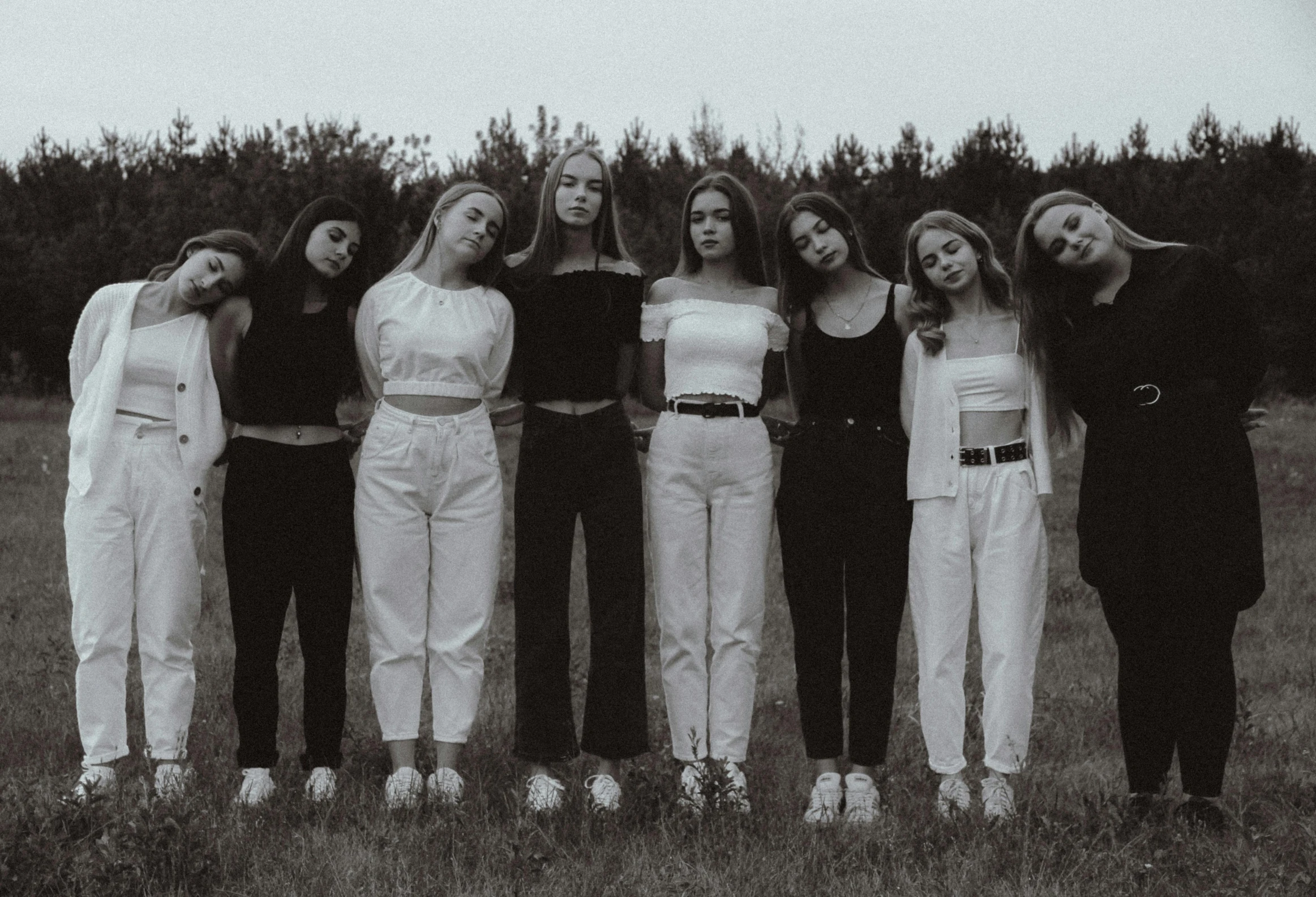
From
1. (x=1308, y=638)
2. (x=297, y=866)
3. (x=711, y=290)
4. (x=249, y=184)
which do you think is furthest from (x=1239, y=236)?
(x=297, y=866)

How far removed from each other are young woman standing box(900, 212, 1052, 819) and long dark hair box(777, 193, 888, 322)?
43 cm

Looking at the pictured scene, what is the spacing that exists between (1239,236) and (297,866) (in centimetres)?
3316

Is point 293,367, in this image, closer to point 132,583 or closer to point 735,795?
point 132,583

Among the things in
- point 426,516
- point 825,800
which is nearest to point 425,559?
point 426,516

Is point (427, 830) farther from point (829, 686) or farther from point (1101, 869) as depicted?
point (1101, 869)

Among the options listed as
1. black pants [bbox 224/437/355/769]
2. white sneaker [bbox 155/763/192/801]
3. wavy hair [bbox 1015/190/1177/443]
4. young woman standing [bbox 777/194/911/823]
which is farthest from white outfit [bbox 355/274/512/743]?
wavy hair [bbox 1015/190/1177/443]

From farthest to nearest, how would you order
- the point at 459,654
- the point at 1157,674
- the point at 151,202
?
the point at 151,202 → the point at 459,654 → the point at 1157,674

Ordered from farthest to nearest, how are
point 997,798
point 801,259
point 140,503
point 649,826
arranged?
point 801,259, point 140,503, point 997,798, point 649,826

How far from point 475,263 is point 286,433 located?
1.04 metres

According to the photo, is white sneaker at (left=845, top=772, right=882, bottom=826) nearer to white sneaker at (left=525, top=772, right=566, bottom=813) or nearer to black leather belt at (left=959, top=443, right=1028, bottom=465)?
white sneaker at (left=525, top=772, right=566, bottom=813)

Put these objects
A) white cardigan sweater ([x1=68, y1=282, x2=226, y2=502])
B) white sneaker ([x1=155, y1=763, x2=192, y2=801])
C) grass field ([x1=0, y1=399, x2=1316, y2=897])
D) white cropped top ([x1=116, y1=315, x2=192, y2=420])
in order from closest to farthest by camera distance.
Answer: grass field ([x1=0, y1=399, x2=1316, y2=897]) < white sneaker ([x1=155, y1=763, x2=192, y2=801]) < white cardigan sweater ([x1=68, y1=282, x2=226, y2=502]) < white cropped top ([x1=116, y1=315, x2=192, y2=420])

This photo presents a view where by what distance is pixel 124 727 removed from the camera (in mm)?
5008

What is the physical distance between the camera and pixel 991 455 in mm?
4891

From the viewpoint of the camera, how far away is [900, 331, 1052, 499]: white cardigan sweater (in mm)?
4875
